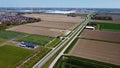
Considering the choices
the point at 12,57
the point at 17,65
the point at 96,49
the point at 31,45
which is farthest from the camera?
the point at 31,45

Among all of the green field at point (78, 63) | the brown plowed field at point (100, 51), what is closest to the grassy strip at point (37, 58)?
the green field at point (78, 63)

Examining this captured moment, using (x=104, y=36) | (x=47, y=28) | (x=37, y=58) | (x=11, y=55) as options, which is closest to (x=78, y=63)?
(x=37, y=58)

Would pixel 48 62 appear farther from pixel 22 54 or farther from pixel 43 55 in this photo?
pixel 22 54

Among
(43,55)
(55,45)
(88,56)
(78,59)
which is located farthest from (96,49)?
(43,55)

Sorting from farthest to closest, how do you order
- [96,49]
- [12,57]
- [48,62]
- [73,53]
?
[96,49] → [73,53] → [12,57] → [48,62]

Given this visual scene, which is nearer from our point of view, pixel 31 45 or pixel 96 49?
pixel 96 49

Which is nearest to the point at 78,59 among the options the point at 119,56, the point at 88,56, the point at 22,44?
the point at 88,56
